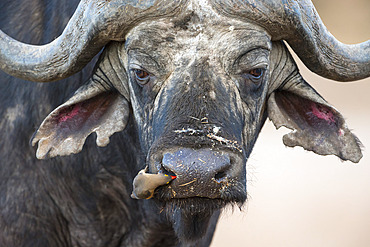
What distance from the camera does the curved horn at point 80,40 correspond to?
3.69 meters

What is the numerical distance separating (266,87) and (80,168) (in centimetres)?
141

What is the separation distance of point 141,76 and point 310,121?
1.15 meters

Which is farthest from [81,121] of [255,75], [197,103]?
[255,75]

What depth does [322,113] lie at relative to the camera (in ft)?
14.0

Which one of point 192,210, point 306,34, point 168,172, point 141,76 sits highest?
point 306,34

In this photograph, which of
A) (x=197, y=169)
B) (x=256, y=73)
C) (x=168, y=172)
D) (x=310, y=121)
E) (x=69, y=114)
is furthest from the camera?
(x=310, y=121)

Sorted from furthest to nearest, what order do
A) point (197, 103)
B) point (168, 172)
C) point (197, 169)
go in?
point (197, 103)
point (168, 172)
point (197, 169)

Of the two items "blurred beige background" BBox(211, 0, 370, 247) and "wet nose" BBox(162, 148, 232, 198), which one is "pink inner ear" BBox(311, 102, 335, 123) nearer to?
"wet nose" BBox(162, 148, 232, 198)

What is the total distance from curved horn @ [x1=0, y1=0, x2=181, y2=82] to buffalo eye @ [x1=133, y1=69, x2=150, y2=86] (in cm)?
21

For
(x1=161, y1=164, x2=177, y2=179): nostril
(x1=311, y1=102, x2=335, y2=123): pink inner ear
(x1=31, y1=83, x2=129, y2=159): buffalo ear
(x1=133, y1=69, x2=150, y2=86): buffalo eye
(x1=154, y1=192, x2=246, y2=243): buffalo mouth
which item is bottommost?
(x1=154, y1=192, x2=246, y2=243): buffalo mouth

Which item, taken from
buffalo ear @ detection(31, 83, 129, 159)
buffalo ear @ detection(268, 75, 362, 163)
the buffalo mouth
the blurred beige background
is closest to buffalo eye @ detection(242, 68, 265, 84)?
buffalo ear @ detection(268, 75, 362, 163)

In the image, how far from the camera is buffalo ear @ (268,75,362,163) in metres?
4.20

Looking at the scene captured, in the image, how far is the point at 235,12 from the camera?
3.70m

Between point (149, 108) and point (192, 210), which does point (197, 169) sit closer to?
point (192, 210)
